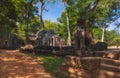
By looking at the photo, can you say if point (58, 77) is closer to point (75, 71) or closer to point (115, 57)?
point (75, 71)

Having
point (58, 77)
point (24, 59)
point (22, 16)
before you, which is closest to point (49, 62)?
point (24, 59)

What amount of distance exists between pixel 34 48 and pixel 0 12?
523 cm

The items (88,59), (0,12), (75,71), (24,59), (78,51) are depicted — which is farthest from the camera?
(0,12)

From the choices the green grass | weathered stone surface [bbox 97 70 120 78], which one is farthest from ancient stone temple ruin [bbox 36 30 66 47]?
weathered stone surface [bbox 97 70 120 78]

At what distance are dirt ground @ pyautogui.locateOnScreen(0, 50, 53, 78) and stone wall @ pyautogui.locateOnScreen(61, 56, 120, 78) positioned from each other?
1.11 metres

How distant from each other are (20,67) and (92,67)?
4.17 meters

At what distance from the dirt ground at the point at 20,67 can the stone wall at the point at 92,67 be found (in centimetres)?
111

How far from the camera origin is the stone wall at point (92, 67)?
8078 mm

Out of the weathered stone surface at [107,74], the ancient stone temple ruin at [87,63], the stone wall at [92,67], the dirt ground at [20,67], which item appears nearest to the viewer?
the weathered stone surface at [107,74]

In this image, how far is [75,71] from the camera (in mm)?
9602

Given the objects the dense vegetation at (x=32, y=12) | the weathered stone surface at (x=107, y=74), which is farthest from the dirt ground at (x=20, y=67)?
the dense vegetation at (x=32, y=12)

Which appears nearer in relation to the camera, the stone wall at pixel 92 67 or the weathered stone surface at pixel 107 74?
the weathered stone surface at pixel 107 74

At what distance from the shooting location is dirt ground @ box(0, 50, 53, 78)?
10359mm

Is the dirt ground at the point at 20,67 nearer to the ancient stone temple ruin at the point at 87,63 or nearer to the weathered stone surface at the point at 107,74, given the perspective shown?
the ancient stone temple ruin at the point at 87,63
